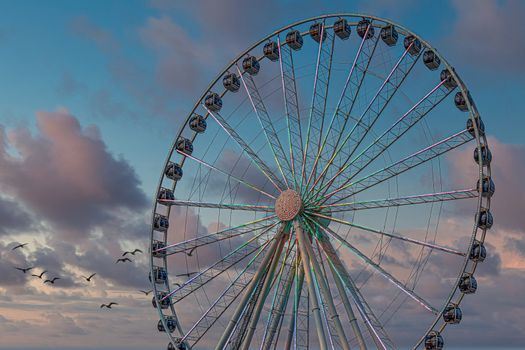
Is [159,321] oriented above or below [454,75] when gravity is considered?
below

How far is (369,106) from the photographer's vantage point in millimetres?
54188

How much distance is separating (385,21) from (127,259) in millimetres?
29134

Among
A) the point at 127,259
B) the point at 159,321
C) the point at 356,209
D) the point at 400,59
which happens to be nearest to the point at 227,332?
the point at 159,321

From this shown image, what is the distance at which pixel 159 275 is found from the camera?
202 ft

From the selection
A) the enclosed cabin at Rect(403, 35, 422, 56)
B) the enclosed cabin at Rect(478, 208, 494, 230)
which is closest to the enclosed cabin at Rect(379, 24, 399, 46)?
the enclosed cabin at Rect(403, 35, 422, 56)

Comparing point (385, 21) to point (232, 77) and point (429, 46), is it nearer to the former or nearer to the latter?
point (429, 46)

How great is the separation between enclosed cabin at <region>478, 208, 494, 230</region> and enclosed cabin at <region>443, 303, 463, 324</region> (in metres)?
5.05

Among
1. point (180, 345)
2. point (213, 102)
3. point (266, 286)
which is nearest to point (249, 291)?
point (266, 286)

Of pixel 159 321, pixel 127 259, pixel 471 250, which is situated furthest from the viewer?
pixel 127 259

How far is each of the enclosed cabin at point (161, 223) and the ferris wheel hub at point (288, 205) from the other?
37.4 feet

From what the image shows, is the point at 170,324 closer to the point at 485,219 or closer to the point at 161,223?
the point at 161,223

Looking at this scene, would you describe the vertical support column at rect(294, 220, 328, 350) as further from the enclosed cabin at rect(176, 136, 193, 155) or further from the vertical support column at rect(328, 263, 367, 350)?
the enclosed cabin at rect(176, 136, 193, 155)

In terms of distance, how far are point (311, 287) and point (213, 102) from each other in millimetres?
17624

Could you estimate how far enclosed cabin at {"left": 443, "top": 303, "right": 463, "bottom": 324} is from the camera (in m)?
48.3
